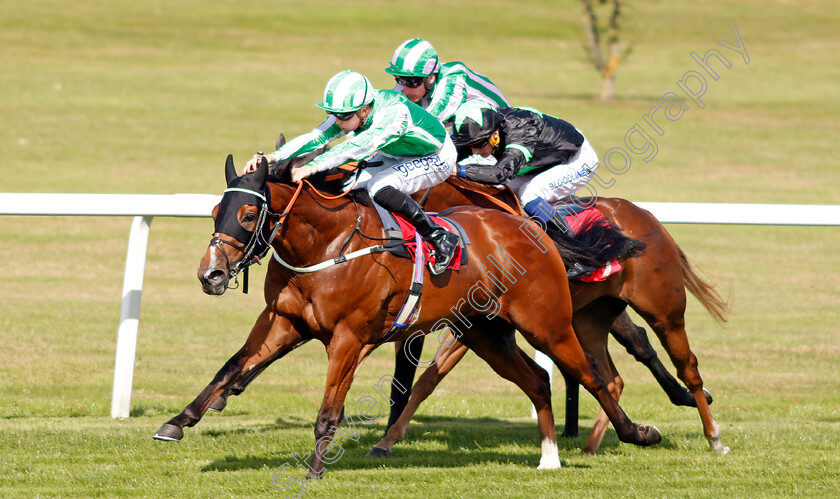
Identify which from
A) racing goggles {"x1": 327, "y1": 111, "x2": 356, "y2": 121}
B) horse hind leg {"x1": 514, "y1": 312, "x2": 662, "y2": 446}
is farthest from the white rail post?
horse hind leg {"x1": 514, "y1": 312, "x2": 662, "y2": 446}

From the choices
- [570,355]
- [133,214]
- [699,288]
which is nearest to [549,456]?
[570,355]

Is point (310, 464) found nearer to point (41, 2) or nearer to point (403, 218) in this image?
point (403, 218)

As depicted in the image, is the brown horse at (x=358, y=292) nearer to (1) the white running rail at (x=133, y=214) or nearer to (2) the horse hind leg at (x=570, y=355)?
(2) the horse hind leg at (x=570, y=355)

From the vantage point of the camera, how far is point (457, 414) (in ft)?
25.3

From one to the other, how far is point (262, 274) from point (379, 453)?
321 inches

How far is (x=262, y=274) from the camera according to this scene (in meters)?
14.0

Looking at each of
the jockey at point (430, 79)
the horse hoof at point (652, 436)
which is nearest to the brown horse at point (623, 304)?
the horse hoof at point (652, 436)

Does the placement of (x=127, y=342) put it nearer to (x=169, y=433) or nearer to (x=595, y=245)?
(x=169, y=433)

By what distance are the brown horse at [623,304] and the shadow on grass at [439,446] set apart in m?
0.22

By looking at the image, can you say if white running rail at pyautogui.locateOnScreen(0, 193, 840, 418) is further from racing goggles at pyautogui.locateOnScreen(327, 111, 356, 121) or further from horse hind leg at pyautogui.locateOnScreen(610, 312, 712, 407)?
racing goggles at pyautogui.locateOnScreen(327, 111, 356, 121)

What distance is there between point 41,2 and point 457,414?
38218mm

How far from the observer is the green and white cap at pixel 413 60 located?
6.57m

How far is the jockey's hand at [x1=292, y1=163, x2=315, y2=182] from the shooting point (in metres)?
5.19

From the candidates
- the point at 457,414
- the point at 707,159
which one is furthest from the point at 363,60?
the point at 457,414
